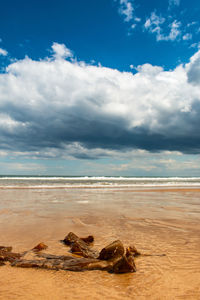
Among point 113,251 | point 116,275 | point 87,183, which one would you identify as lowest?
point 87,183

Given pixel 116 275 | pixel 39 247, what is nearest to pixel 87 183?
pixel 39 247

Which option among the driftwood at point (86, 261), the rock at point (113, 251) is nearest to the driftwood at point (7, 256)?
the driftwood at point (86, 261)

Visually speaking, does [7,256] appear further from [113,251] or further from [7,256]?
[113,251]

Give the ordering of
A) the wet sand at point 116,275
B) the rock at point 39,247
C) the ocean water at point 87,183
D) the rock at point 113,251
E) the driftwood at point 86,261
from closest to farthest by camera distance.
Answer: the wet sand at point 116,275 < the driftwood at point 86,261 < the rock at point 113,251 < the rock at point 39,247 < the ocean water at point 87,183

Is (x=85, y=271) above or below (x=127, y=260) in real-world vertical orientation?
below

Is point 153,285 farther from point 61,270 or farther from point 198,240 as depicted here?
point 198,240

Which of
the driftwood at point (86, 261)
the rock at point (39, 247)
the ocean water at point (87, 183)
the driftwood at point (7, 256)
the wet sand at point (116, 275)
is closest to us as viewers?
the wet sand at point (116, 275)

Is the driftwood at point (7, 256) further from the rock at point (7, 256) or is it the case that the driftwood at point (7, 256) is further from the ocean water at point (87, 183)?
the ocean water at point (87, 183)

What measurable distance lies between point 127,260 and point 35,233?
378 cm

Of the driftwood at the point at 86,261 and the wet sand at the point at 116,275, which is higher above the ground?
the driftwood at the point at 86,261

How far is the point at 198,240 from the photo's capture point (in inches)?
221

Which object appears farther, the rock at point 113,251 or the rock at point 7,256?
the rock at point 7,256

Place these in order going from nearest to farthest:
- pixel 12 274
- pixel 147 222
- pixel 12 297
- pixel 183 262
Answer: pixel 12 297 < pixel 12 274 < pixel 183 262 < pixel 147 222

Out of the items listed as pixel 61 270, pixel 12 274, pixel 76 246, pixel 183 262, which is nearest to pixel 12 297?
pixel 12 274
